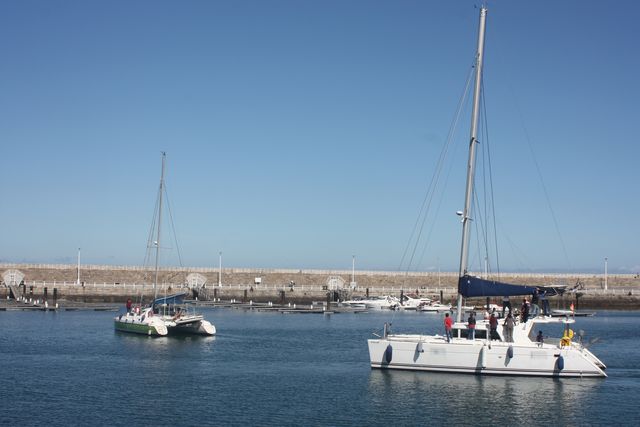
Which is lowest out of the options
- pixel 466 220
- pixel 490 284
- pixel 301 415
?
pixel 301 415

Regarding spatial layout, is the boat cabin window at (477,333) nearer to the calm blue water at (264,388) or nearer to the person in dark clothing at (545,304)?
the calm blue water at (264,388)

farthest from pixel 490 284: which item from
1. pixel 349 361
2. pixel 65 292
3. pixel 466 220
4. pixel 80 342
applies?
pixel 65 292

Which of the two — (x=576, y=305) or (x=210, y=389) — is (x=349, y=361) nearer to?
(x=210, y=389)

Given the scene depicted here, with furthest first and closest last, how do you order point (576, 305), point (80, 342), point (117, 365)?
point (576, 305) < point (80, 342) < point (117, 365)

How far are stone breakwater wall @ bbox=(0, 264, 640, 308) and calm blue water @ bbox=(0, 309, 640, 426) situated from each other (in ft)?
160

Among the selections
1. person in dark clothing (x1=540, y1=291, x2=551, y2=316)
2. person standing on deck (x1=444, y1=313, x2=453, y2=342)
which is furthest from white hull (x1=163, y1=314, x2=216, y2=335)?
person in dark clothing (x1=540, y1=291, x2=551, y2=316)

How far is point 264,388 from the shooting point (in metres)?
35.0

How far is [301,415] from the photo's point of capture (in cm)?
2966

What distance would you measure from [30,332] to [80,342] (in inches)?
346

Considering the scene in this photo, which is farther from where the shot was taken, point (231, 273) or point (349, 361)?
point (231, 273)

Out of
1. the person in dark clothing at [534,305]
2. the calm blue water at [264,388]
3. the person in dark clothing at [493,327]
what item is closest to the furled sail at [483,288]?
the person in dark clothing at [534,305]

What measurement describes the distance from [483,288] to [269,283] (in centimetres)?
7782

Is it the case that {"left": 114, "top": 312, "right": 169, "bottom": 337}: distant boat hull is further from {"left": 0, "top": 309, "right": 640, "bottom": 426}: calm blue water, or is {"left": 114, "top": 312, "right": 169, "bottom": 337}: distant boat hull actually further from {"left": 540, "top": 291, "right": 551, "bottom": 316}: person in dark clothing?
{"left": 540, "top": 291, "right": 551, "bottom": 316}: person in dark clothing

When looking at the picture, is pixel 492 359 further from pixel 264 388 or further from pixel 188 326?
pixel 188 326
